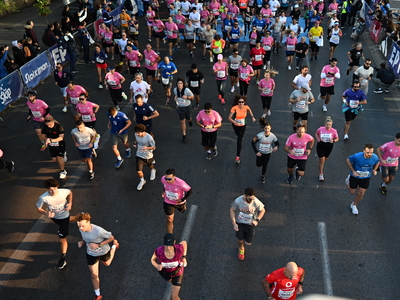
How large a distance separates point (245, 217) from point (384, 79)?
417 inches

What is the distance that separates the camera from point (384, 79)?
14305 mm

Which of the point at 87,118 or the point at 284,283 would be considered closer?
the point at 284,283

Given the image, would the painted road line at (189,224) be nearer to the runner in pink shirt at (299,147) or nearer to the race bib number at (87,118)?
the runner in pink shirt at (299,147)

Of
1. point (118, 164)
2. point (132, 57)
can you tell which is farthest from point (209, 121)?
point (132, 57)

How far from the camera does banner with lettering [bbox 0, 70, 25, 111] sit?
1311 centimetres

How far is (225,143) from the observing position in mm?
11172

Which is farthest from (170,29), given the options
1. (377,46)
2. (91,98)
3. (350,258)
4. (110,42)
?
(350,258)

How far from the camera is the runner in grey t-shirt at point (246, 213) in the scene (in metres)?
6.43

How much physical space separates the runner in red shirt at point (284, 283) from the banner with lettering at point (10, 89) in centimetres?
1157

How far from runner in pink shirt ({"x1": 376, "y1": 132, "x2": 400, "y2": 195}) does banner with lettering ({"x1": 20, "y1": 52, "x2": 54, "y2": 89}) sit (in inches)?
488

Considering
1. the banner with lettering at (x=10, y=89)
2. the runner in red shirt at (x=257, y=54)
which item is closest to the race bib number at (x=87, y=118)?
the banner with lettering at (x=10, y=89)

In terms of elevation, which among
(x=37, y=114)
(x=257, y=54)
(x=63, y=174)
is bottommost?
(x=63, y=174)

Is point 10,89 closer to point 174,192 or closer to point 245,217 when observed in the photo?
point 174,192

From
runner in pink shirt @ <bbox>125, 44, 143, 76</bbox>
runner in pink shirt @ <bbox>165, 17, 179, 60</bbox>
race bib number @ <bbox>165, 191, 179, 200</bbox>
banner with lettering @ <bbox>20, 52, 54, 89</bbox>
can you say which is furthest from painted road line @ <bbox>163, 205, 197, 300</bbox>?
runner in pink shirt @ <bbox>165, 17, 179, 60</bbox>
